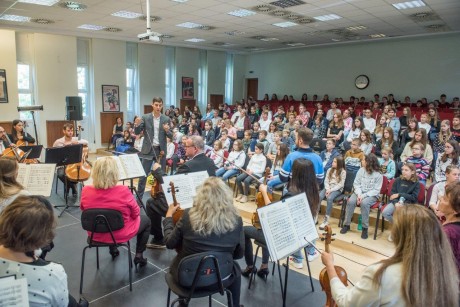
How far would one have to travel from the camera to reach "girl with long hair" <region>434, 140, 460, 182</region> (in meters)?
4.61

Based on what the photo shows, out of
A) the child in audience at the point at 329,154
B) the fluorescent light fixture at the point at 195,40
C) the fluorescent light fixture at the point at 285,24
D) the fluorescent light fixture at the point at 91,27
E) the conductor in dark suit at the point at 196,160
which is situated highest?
the fluorescent light fixture at the point at 195,40

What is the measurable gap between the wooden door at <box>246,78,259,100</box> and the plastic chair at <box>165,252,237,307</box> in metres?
12.9

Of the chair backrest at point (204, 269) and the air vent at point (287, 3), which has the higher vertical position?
the air vent at point (287, 3)

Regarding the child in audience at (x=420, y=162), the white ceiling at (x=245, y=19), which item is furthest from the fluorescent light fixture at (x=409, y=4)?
the child in audience at (x=420, y=162)

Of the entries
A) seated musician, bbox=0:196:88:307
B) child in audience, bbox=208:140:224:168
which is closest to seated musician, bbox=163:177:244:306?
seated musician, bbox=0:196:88:307

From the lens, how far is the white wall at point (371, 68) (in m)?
9.81

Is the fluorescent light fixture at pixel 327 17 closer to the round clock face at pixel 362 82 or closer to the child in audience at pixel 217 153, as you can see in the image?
the child in audience at pixel 217 153

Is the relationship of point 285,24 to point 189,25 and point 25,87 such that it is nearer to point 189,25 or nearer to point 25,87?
point 189,25

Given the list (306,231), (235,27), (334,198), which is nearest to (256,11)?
(235,27)

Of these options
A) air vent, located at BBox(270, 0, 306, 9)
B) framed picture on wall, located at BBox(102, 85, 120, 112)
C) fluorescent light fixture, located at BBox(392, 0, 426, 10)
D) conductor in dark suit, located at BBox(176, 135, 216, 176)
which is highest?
fluorescent light fixture, located at BBox(392, 0, 426, 10)

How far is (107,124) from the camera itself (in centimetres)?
1084

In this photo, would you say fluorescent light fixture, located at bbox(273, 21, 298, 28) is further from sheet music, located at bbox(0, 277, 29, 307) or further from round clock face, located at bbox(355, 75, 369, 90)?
sheet music, located at bbox(0, 277, 29, 307)

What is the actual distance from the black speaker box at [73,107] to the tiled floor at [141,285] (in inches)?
235

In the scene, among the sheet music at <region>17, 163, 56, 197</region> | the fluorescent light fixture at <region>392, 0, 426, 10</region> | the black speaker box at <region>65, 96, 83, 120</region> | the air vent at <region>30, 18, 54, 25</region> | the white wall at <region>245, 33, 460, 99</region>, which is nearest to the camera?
the sheet music at <region>17, 163, 56, 197</region>
